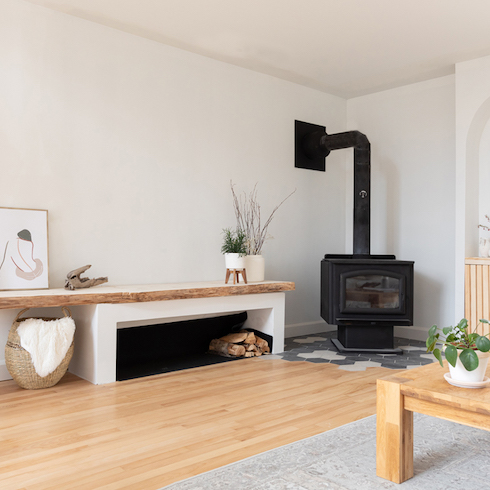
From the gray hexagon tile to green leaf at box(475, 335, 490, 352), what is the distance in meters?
1.85

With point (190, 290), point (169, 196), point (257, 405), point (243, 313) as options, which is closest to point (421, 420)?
point (257, 405)

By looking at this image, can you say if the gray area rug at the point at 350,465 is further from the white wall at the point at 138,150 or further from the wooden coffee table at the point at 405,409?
the white wall at the point at 138,150

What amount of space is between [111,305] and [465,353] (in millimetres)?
2159

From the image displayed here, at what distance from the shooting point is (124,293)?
10.5 ft

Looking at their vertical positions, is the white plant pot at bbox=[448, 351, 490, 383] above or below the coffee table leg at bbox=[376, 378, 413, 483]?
above

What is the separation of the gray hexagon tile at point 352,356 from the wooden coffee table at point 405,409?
66.5 inches

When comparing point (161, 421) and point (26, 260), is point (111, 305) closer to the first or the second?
point (26, 260)

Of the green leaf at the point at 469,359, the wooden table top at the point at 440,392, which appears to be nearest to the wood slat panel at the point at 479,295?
the wooden table top at the point at 440,392

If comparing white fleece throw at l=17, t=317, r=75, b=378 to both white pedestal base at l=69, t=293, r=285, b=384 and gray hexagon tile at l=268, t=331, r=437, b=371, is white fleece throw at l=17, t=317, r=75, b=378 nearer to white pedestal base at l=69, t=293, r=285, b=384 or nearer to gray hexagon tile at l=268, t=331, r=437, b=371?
white pedestal base at l=69, t=293, r=285, b=384

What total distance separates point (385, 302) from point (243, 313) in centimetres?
121

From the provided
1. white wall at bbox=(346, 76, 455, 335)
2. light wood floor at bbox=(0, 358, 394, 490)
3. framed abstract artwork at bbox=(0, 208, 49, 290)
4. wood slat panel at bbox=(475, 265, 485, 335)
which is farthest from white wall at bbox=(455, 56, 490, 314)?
framed abstract artwork at bbox=(0, 208, 49, 290)

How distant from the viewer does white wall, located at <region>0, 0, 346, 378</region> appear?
3.32m

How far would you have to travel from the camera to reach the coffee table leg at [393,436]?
177 cm

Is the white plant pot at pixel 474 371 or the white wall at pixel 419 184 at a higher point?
the white wall at pixel 419 184
